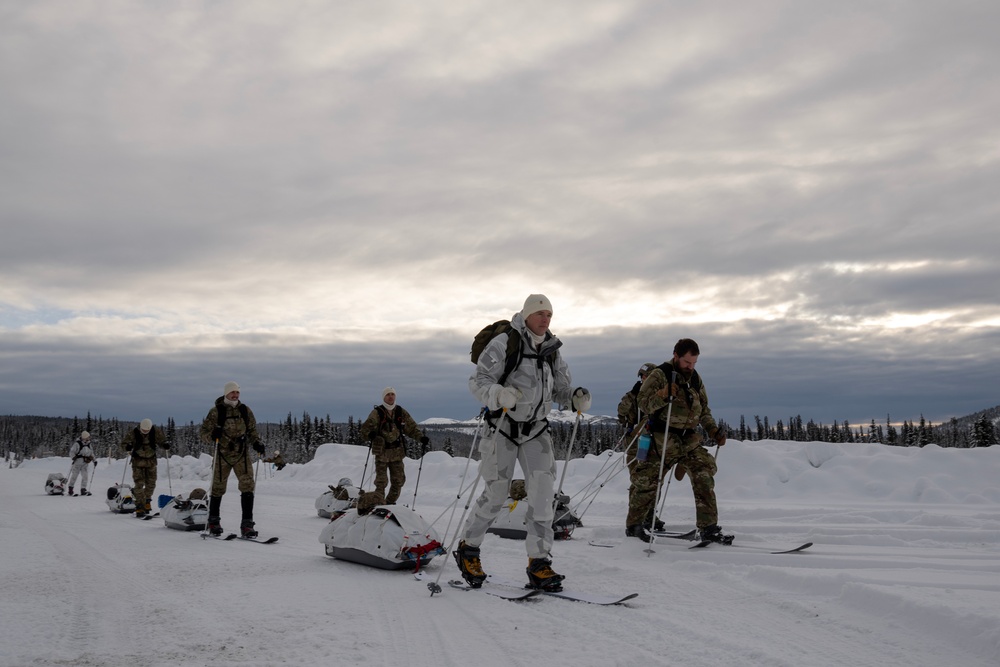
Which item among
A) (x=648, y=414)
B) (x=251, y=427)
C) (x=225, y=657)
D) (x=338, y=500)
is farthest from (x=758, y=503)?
(x=225, y=657)

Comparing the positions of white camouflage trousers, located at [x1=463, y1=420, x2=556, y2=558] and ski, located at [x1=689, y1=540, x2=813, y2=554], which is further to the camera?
ski, located at [x1=689, y1=540, x2=813, y2=554]

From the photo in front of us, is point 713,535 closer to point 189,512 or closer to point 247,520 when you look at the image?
point 247,520

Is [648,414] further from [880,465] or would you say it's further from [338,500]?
[880,465]

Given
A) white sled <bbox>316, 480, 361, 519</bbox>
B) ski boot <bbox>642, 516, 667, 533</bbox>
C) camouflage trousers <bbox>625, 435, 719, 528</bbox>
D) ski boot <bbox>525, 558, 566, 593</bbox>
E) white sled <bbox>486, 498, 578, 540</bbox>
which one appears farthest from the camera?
white sled <bbox>316, 480, 361, 519</bbox>

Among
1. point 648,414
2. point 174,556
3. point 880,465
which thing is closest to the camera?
point 174,556

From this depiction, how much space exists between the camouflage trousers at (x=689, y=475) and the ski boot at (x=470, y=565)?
343 centimetres

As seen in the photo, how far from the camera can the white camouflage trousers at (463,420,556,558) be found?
6.52m

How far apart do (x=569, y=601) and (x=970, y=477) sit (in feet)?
39.6

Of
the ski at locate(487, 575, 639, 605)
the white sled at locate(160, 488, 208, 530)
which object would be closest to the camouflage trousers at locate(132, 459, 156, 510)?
the white sled at locate(160, 488, 208, 530)

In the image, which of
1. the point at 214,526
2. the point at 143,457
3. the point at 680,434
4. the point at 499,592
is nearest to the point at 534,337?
the point at 499,592

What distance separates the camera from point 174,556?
354 inches

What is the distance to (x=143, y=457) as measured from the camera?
16.0 meters

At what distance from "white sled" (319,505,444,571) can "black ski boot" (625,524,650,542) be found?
3.11m

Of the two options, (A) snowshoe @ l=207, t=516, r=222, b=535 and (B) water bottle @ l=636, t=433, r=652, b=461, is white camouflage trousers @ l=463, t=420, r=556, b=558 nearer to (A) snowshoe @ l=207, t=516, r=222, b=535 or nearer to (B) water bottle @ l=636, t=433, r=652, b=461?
(B) water bottle @ l=636, t=433, r=652, b=461
